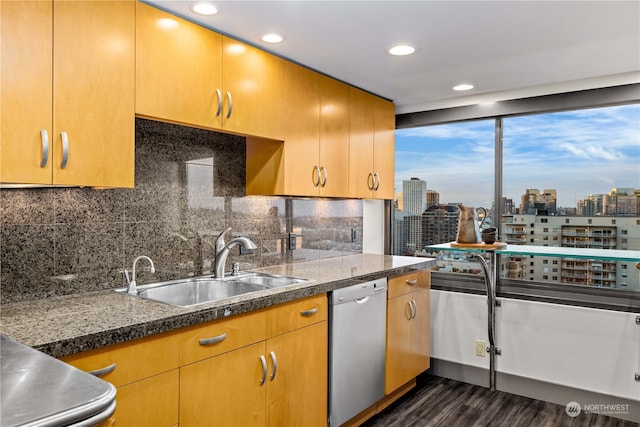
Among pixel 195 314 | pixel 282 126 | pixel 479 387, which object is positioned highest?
pixel 282 126

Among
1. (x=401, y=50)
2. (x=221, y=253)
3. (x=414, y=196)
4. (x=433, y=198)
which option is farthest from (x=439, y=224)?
(x=221, y=253)

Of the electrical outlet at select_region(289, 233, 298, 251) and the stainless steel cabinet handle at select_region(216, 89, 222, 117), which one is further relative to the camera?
the electrical outlet at select_region(289, 233, 298, 251)

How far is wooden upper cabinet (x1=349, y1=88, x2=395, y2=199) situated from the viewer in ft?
10.8

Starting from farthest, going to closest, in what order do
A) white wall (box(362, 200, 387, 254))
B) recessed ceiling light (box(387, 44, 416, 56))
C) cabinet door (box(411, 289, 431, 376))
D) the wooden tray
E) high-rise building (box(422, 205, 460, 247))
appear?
white wall (box(362, 200, 387, 254))
high-rise building (box(422, 205, 460, 247))
cabinet door (box(411, 289, 431, 376))
the wooden tray
recessed ceiling light (box(387, 44, 416, 56))

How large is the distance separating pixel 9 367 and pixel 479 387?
3.26 metres

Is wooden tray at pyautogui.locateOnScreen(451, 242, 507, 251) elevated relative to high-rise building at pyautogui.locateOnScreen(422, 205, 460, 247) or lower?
lower

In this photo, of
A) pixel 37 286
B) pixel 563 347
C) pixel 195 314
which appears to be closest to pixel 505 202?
pixel 563 347

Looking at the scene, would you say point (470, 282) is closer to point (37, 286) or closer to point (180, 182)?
point (180, 182)

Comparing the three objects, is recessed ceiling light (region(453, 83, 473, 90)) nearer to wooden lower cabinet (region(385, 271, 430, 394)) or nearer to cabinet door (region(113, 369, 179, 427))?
wooden lower cabinet (region(385, 271, 430, 394))

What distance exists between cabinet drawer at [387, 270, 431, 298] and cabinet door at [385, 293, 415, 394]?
0.04m

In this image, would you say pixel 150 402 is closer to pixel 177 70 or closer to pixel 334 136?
pixel 177 70

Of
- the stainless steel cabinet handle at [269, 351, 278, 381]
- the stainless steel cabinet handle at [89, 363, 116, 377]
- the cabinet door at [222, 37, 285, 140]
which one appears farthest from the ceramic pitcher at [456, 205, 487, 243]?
the stainless steel cabinet handle at [89, 363, 116, 377]

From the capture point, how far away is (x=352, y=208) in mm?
3787

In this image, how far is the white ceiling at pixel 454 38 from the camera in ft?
6.55
